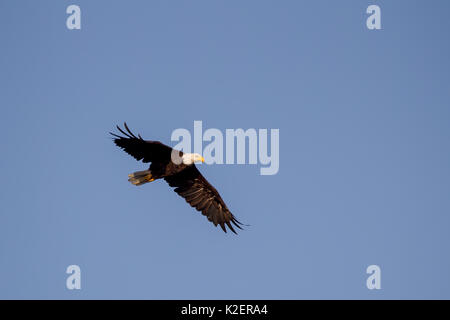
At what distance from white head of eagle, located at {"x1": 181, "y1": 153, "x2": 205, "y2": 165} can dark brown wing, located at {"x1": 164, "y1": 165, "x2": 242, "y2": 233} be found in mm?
644

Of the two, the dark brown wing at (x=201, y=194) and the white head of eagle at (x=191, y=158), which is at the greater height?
the white head of eagle at (x=191, y=158)

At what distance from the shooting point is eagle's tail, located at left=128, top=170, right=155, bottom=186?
12.7 m

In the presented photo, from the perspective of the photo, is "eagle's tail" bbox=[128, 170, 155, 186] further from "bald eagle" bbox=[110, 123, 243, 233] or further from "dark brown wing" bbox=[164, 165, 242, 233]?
"dark brown wing" bbox=[164, 165, 242, 233]

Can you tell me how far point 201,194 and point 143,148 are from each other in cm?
187

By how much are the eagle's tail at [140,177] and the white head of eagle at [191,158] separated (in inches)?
29.6

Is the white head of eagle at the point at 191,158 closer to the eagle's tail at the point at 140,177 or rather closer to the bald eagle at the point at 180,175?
the bald eagle at the point at 180,175

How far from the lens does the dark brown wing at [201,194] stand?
524 inches

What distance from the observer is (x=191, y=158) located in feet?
41.4

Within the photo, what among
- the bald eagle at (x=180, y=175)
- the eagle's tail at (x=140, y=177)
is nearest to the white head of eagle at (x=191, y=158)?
the bald eagle at (x=180, y=175)
